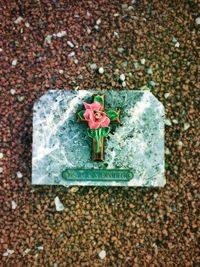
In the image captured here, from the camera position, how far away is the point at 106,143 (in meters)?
2.49

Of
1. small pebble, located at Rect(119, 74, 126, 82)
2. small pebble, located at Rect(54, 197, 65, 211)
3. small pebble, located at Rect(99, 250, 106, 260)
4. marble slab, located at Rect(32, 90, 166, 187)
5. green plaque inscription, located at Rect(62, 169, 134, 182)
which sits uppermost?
small pebble, located at Rect(119, 74, 126, 82)

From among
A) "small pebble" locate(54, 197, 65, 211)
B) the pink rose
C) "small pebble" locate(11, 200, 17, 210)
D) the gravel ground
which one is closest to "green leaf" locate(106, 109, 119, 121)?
the pink rose

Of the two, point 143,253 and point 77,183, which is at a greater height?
point 77,183

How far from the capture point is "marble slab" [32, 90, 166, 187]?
2.47 meters

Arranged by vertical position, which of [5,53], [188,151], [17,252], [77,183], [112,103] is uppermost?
[5,53]

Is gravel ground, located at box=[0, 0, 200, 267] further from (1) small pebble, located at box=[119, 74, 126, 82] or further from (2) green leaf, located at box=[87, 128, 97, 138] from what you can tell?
(2) green leaf, located at box=[87, 128, 97, 138]

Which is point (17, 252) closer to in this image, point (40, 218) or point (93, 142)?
point (40, 218)

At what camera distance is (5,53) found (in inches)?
104

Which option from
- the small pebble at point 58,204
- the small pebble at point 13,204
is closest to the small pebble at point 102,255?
the small pebble at point 58,204

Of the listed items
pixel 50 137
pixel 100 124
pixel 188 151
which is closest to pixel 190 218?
pixel 188 151

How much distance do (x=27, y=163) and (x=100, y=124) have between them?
19.8 inches

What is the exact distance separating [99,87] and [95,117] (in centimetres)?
27

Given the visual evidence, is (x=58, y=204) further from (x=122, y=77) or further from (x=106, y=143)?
(x=122, y=77)

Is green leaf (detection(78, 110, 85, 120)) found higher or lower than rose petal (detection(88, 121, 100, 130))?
higher
